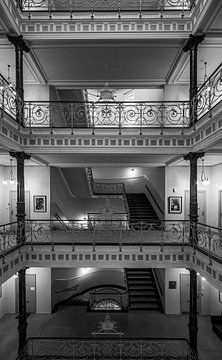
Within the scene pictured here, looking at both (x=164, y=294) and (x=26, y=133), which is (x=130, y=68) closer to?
(x=26, y=133)

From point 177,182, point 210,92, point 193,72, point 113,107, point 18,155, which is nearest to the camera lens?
point 210,92

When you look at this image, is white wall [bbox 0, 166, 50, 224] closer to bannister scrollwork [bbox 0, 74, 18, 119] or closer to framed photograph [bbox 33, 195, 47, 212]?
framed photograph [bbox 33, 195, 47, 212]

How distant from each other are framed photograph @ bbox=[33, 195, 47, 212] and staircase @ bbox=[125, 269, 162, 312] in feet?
16.1

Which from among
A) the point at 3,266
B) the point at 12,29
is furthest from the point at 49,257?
the point at 12,29

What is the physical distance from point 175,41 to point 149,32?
2.96 feet

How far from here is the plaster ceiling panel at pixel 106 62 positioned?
8.94 m

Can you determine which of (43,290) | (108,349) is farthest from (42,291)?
(108,349)

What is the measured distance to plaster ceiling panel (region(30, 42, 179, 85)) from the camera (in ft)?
29.3

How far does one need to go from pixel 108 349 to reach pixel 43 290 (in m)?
3.74

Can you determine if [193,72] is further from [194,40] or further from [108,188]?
[108,188]

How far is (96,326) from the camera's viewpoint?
1020 cm

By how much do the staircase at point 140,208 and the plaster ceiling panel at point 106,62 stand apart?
20.6ft

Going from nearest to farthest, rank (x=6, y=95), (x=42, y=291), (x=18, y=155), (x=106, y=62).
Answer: (x=6, y=95) < (x=18, y=155) < (x=106, y=62) < (x=42, y=291)

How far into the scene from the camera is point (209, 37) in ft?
27.3
